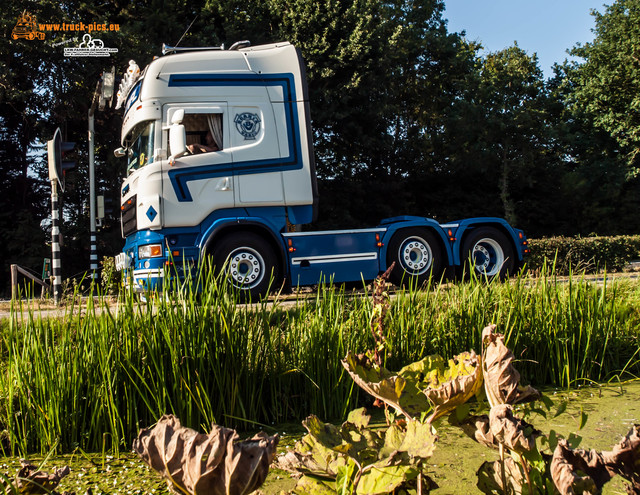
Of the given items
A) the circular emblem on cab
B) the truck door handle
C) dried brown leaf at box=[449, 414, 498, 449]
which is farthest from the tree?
dried brown leaf at box=[449, 414, 498, 449]

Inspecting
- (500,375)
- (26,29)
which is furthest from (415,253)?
(26,29)

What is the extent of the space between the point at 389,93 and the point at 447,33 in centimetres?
694

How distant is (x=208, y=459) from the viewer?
83 cm

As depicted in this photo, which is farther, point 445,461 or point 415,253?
point 415,253

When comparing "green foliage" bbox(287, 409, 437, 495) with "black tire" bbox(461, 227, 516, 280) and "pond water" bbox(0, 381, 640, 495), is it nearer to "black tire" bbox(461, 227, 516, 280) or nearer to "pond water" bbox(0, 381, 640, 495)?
"pond water" bbox(0, 381, 640, 495)

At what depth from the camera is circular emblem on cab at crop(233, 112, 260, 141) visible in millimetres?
6832

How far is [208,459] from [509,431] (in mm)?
562

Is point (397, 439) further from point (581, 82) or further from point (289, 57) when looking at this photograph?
point (581, 82)

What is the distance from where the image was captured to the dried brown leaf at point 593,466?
0.96 m

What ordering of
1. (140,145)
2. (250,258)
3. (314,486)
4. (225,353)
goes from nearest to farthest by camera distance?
(314,486) < (225,353) < (250,258) < (140,145)

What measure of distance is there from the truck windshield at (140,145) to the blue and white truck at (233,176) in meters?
0.01

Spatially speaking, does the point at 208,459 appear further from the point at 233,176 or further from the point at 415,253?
the point at 415,253

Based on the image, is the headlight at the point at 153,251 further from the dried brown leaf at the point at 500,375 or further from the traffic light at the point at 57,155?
the dried brown leaf at the point at 500,375

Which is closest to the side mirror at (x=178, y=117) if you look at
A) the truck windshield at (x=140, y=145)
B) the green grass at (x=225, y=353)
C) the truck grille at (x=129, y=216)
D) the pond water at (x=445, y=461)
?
the truck windshield at (x=140, y=145)
